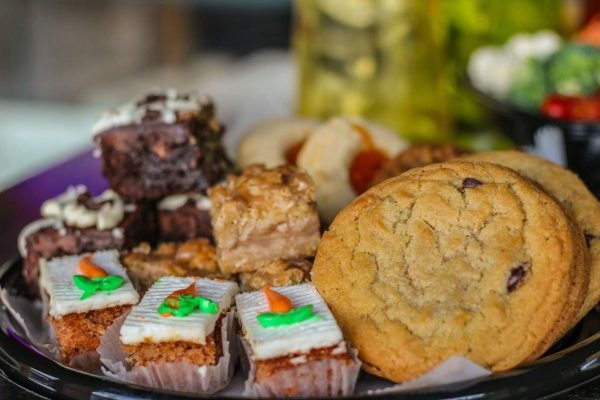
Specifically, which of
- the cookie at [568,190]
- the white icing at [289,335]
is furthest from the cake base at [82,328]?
the cookie at [568,190]

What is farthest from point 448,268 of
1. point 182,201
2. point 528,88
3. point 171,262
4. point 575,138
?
point 528,88

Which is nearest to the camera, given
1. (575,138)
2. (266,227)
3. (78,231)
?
(266,227)

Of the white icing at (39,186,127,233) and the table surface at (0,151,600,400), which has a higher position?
the white icing at (39,186,127,233)

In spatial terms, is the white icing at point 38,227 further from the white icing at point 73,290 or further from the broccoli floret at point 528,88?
the broccoli floret at point 528,88

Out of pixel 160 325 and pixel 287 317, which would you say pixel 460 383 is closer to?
pixel 287 317

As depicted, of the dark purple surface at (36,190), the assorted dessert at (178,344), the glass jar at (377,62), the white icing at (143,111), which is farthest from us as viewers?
the glass jar at (377,62)

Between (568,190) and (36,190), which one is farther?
(36,190)

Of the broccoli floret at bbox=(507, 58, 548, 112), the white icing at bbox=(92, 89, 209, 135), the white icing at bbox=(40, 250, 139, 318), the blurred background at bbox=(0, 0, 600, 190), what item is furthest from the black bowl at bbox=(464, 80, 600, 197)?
the white icing at bbox=(40, 250, 139, 318)

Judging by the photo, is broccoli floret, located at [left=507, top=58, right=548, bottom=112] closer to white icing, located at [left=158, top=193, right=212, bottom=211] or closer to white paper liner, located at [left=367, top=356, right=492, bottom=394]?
white icing, located at [left=158, top=193, right=212, bottom=211]
